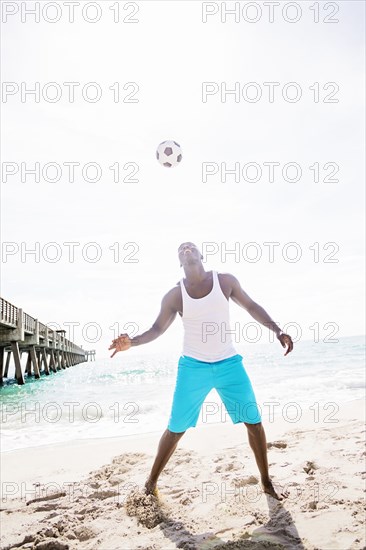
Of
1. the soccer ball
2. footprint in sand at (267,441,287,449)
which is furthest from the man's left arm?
the soccer ball

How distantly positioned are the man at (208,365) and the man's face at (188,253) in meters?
0.21

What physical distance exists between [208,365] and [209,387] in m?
0.18

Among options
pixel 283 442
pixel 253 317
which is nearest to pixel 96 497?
pixel 253 317

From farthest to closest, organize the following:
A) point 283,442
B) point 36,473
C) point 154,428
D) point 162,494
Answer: point 154,428 < point 283,442 < point 36,473 < point 162,494

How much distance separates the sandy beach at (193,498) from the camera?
2504 mm

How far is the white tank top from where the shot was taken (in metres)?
3.22

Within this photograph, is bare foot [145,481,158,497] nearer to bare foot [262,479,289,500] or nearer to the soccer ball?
bare foot [262,479,289,500]

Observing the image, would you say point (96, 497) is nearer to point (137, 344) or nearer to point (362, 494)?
point (137, 344)

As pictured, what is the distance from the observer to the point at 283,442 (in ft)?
16.1

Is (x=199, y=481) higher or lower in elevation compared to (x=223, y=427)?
higher

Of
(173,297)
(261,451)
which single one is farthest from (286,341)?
(173,297)

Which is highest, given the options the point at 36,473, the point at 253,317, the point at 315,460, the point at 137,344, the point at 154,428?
the point at 253,317

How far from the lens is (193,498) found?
318 cm

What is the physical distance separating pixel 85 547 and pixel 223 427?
4366 mm
